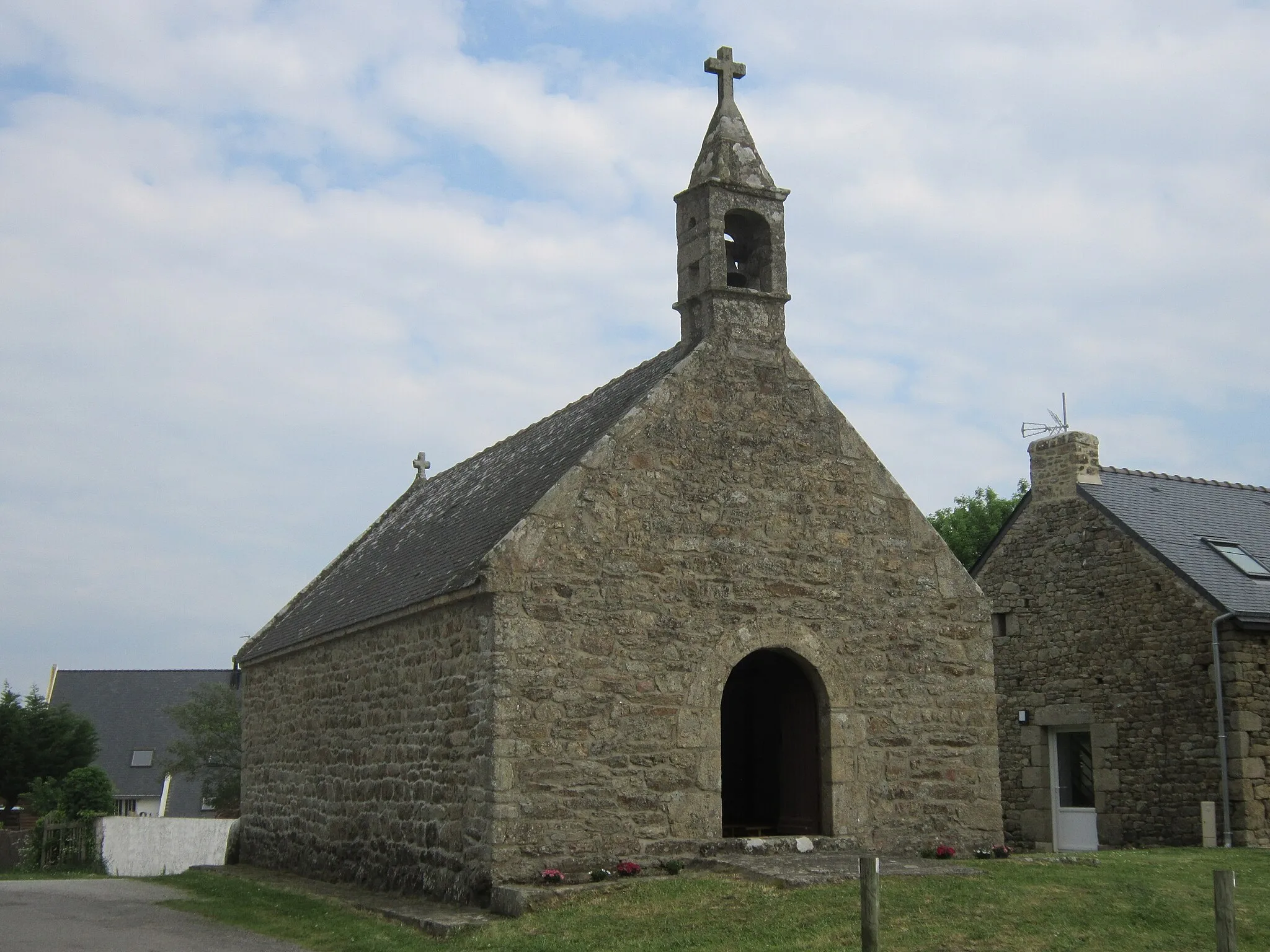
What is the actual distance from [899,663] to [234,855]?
11.8m

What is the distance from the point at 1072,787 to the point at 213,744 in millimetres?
27608

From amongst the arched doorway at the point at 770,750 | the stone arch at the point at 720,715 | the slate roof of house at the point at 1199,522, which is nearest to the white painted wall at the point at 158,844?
the arched doorway at the point at 770,750

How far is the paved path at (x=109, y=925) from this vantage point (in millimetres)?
11367

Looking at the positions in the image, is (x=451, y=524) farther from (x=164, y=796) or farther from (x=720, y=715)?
(x=164, y=796)

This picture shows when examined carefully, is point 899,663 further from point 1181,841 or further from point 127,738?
point 127,738

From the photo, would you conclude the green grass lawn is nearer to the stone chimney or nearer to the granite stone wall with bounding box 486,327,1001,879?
the granite stone wall with bounding box 486,327,1001,879

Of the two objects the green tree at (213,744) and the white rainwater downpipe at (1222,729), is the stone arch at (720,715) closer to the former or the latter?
the white rainwater downpipe at (1222,729)

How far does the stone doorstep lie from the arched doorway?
11.5 ft

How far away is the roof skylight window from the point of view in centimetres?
2030

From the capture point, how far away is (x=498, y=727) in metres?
12.5

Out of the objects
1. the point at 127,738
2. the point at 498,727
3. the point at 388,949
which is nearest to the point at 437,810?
the point at 498,727

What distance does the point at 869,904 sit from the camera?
8.64 m

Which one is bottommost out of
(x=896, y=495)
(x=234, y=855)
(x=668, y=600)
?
(x=234, y=855)

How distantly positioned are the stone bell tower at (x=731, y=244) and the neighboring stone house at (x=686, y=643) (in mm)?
32
